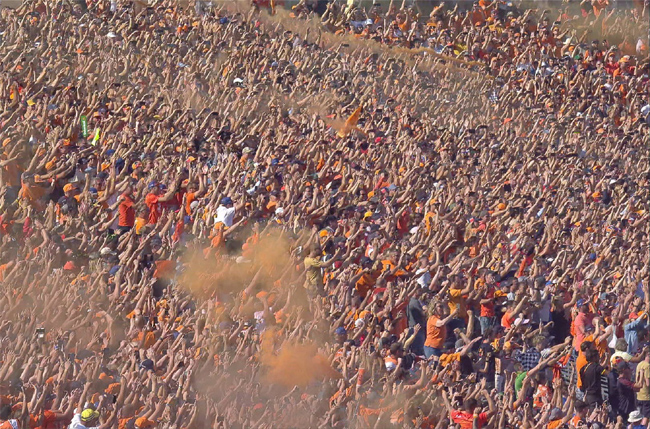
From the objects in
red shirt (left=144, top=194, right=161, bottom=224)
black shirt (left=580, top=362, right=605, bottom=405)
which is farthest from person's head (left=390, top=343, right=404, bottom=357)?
red shirt (left=144, top=194, right=161, bottom=224)

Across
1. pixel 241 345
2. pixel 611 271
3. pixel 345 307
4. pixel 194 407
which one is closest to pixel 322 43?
pixel 611 271

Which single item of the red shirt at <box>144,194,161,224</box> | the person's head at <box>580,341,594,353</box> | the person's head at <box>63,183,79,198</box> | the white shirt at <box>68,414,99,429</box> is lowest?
the person's head at <box>63,183,79,198</box>

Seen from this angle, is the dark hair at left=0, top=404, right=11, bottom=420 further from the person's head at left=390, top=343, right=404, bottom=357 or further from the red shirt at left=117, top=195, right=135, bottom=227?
the red shirt at left=117, top=195, right=135, bottom=227

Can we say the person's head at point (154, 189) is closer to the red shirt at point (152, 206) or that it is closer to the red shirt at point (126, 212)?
the red shirt at point (152, 206)

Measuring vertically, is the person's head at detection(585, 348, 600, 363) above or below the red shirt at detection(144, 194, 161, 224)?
above

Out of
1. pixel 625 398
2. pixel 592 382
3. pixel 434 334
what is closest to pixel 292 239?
pixel 434 334

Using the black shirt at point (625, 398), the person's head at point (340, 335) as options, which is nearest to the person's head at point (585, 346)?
the black shirt at point (625, 398)

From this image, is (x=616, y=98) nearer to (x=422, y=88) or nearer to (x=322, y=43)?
(x=422, y=88)
